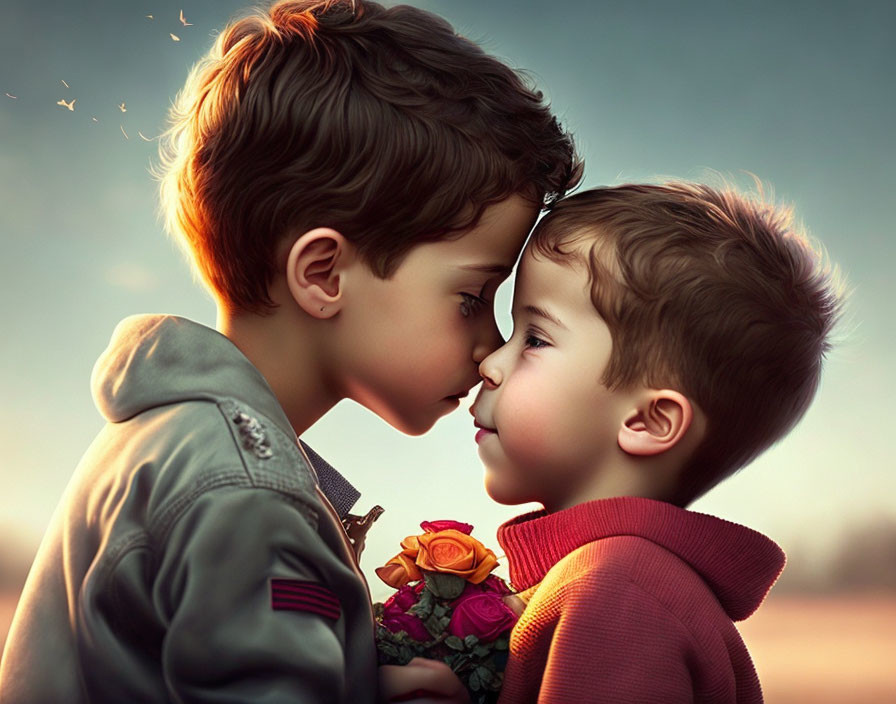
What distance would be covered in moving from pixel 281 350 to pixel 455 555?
48cm

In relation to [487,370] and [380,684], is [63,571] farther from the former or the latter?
[487,370]

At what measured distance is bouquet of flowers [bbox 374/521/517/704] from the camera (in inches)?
65.7

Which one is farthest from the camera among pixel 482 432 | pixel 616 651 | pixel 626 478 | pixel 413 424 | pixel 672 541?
pixel 413 424

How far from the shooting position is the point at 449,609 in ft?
5.72

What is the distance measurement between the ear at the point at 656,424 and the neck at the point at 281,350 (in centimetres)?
57

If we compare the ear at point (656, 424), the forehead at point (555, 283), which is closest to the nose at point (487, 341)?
the forehead at point (555, 283)

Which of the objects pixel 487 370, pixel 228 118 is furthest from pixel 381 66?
pixel 487 370

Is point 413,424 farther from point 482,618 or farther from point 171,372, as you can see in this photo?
point 171,372

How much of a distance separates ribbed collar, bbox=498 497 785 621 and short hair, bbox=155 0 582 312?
53 centimetres

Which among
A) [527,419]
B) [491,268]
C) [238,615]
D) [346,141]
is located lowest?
[238,615]

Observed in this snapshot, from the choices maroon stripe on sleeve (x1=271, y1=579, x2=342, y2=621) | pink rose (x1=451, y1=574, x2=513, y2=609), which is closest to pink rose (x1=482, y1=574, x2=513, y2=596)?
pink rose (x1=451, y1=574, x2=513, y2=609)

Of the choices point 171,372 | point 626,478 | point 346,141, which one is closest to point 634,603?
point 626,478

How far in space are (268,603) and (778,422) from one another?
0.97 m

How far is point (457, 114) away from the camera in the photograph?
1.81m
